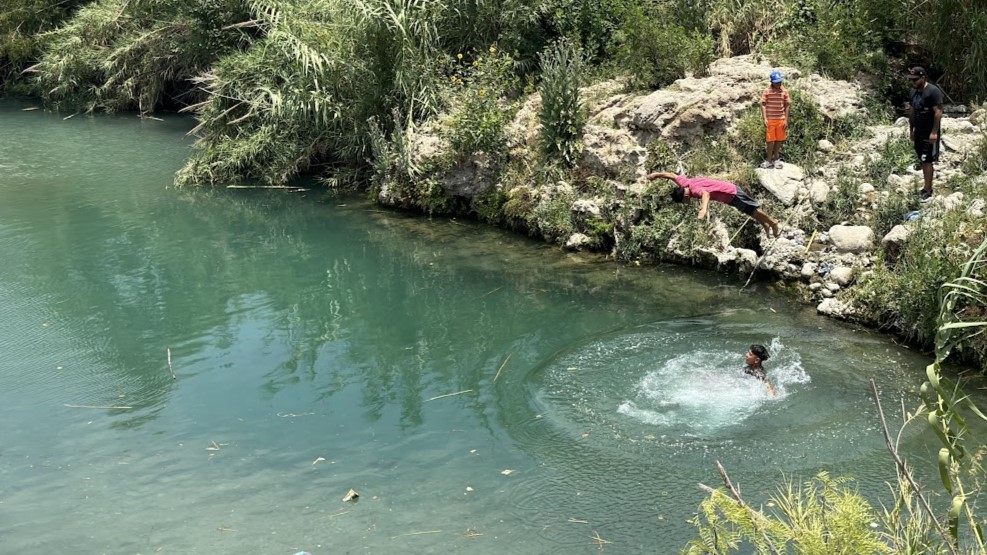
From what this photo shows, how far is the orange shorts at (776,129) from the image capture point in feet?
41.2

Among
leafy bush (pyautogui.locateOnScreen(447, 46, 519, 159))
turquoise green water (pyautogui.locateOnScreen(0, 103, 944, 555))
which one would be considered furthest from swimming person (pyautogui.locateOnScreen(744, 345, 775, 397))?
leafy bush (pyautogui.locateOnScreen(447, 46, 519, 159))

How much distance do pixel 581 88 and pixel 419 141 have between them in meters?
2.82

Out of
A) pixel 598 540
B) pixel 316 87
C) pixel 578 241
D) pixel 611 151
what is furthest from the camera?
pixel 316 87

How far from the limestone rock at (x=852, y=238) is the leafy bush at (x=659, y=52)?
4519 mm

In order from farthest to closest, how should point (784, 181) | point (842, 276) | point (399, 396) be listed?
point (784, 181) → point (842, 276) → point (399, 396)

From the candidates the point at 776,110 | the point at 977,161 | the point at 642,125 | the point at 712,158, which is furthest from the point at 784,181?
the point at 642,125

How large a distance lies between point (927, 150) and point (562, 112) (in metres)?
5.17

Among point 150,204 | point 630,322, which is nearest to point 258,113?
point 150,204

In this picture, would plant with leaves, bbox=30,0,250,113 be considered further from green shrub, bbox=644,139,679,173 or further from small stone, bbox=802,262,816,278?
small stone, bbox=802,262,816,278

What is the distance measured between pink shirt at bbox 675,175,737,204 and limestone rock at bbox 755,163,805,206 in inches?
47.2

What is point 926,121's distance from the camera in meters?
10.9

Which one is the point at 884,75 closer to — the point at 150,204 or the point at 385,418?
the point at 385,418

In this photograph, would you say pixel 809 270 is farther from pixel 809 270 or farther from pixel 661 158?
Result: pixel 661 158

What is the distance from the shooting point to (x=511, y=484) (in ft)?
25.2
